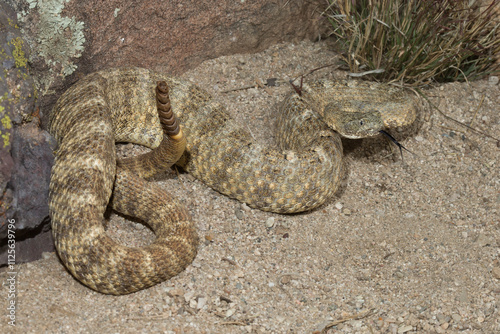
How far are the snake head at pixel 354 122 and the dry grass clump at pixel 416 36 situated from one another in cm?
76

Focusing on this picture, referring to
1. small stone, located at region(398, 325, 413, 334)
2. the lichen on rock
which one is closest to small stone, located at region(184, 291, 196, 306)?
small stone, located at region(398, 325, 413, 334)

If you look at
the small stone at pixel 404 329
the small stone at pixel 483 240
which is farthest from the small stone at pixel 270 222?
the small stone at pixel 483 240

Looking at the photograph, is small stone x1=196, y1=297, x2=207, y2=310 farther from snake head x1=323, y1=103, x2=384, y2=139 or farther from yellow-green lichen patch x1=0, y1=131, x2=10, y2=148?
snake head x1=323, y1=103, x2=384, y2=139

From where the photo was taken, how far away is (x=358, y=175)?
5215 mm

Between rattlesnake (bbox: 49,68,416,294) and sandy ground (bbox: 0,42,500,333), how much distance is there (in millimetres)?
194

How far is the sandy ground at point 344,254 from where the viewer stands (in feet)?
12.5

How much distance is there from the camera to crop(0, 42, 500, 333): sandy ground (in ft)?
12.5

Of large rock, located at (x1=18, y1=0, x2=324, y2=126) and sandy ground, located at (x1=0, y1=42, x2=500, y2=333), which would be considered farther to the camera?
large rock, located at (x1=18, y1=0, x2=324, y2=126)

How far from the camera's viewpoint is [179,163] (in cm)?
503

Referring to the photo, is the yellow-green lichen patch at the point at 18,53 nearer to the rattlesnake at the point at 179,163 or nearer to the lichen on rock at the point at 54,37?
the lichen on rock at the point at 54,37

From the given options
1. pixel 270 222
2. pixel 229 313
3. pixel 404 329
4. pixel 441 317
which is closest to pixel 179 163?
pixel 270 222

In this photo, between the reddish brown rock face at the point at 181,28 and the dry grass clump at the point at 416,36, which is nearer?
the reddish brown rock face at the point at 181,28

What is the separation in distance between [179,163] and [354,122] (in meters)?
1.62

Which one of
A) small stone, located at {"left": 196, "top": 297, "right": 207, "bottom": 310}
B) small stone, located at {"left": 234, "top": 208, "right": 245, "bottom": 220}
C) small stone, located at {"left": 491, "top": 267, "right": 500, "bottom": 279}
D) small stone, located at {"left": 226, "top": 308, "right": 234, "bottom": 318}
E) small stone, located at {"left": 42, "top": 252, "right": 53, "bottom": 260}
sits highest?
small stone, located at {"left": 42, "top": 252, "right": 53, "bottom": 260}
